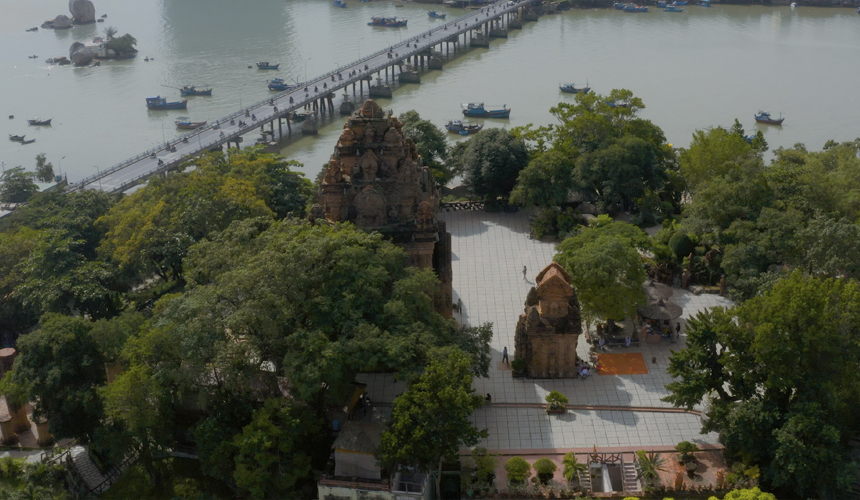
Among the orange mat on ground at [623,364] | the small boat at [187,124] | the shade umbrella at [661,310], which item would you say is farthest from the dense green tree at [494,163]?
the small boat at [187,124]

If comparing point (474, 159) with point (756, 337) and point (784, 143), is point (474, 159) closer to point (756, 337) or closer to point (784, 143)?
point (756, 337)

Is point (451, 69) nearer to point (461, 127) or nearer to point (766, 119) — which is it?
point (461, 127)

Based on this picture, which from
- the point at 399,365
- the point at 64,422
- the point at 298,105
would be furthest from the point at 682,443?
the point at 298,105

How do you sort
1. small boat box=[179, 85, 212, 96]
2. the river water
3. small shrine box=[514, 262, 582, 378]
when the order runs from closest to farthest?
small shrine box=[514, 262, 582, 378], the river water, small boat box=[179, 85, 212, 96]

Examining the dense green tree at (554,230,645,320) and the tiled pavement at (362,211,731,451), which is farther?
the dense green tree at (554,230,645,320)

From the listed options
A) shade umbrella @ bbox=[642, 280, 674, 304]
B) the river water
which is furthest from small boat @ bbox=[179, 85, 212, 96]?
shade umbrella @ bbox=[642, 280, 674, 304]

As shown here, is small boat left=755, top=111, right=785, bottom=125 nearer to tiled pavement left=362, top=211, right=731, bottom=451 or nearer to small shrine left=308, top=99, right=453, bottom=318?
tiled pavement left=362, top=211, right=731, bottom=451

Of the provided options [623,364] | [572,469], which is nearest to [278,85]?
[623,364]
